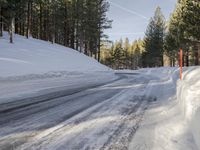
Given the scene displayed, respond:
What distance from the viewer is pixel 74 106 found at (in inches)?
284

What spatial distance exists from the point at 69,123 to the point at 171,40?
40.1 m

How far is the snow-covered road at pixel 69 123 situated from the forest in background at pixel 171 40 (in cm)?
2646

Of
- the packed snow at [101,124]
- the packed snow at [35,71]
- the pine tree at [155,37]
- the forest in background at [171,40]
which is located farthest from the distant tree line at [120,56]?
the packed snow at [101,124]

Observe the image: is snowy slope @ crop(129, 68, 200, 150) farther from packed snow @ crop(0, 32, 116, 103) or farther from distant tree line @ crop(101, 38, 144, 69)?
distant tree line @ crop(101, 38, 144, 69)

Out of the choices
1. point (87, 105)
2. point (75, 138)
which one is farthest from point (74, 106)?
point (75, 138)

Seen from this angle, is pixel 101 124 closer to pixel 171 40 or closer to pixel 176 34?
pixel 176 34

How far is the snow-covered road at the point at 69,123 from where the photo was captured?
4.11 metres

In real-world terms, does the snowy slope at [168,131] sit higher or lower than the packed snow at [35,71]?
lower

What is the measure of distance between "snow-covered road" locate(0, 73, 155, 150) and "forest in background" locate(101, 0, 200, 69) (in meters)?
26.5

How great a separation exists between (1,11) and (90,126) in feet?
88.4

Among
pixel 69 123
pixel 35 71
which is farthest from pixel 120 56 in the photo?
pixel 69 123

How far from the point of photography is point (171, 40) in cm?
4278

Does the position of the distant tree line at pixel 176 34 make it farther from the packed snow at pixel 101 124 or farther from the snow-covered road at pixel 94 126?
the snow-covered road at pixel 94 126

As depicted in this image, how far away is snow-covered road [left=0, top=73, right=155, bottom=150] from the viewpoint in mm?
4109
